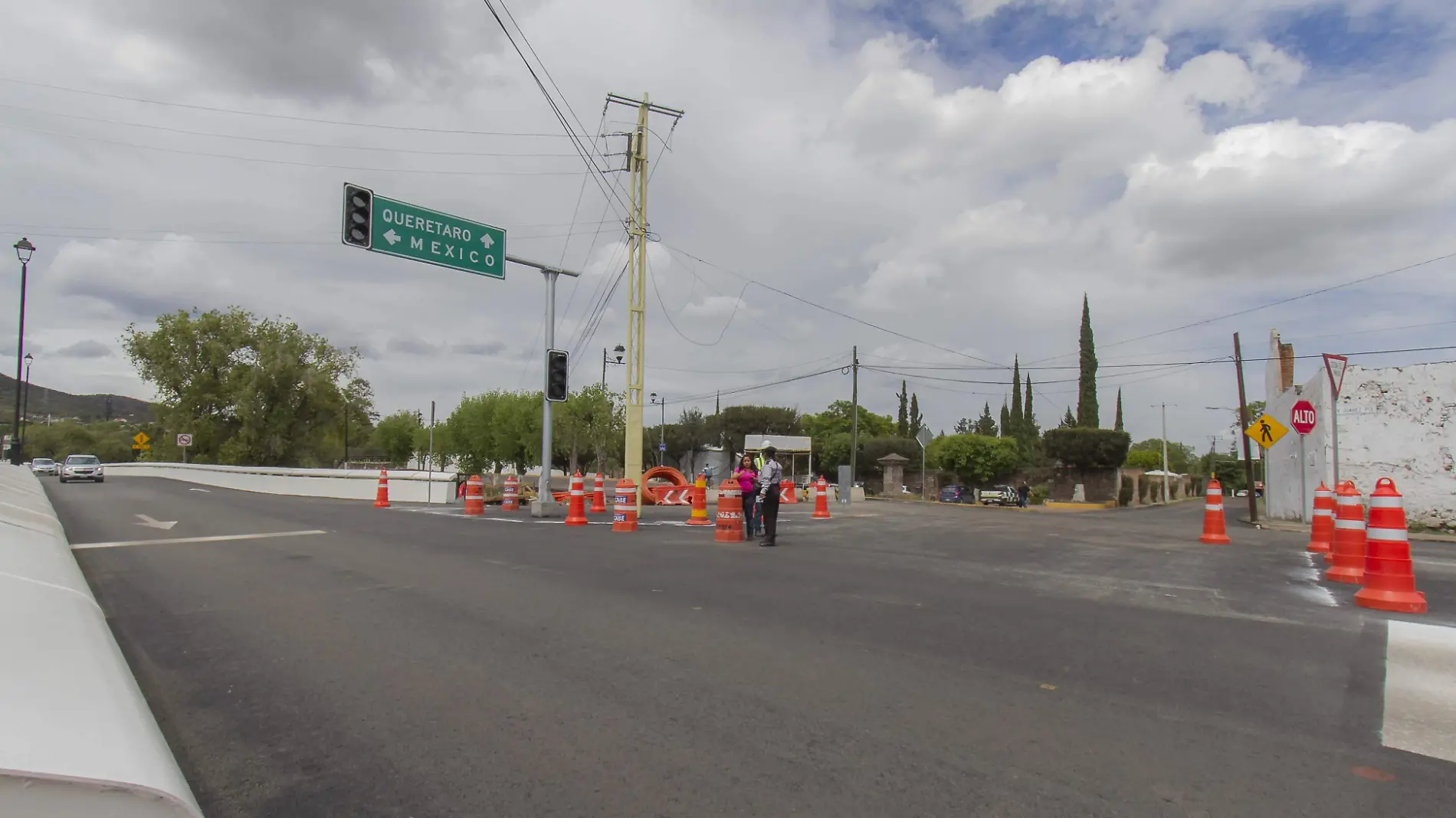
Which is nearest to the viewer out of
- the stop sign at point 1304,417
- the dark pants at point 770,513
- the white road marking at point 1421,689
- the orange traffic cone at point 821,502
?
the white road marking at point 1421,689

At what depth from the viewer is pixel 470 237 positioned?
18.3 m

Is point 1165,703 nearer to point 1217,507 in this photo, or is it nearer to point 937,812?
point 937,812

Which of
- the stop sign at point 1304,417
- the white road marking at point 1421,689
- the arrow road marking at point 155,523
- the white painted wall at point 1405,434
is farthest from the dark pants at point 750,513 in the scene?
the white painted wall at point 1405,434

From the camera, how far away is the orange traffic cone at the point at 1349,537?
9375mm

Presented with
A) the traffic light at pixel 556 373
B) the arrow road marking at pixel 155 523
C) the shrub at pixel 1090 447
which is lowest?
the arrow road marking at pixel 155 523

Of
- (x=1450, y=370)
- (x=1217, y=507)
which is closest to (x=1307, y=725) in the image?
(x=1217, y=507)

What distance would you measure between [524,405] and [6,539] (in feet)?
208

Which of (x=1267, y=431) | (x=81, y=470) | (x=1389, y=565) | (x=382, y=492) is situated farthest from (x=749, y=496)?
(x=81, y=470)

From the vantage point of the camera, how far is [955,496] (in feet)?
161

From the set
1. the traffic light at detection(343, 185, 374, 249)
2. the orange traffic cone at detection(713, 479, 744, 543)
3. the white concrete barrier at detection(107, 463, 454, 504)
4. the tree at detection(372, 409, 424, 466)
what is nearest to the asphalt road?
the orange traffic cone at detection(713, 479, 744, 543)

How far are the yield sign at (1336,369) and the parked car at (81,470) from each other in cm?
4590

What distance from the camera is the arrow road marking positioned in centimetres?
1504

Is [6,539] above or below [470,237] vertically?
below

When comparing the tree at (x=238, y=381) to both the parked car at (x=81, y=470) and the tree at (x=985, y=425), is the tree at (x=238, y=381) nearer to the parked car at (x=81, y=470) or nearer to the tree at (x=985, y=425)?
the parked car at (x=81, y=470)
